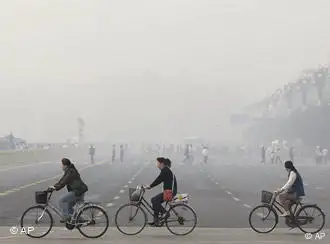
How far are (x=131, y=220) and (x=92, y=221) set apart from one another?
3.08 feet

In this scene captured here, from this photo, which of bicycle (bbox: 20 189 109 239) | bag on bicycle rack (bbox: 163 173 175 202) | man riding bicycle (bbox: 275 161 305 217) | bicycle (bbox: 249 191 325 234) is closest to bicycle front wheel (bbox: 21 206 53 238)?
bicycle (bbox: 20 189 109 239)

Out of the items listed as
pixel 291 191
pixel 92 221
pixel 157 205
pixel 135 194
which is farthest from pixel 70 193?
pixel 291 191

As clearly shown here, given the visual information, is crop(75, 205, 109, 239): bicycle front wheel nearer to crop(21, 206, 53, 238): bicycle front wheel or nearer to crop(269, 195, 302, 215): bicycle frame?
crop(21, 206, 53, 238): bicycle front wheel

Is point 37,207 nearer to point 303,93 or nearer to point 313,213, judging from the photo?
point 313,213

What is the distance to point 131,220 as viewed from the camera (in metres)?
14.1

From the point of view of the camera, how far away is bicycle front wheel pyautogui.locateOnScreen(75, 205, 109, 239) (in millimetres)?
13547

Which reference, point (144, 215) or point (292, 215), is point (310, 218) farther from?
point (144, 215)

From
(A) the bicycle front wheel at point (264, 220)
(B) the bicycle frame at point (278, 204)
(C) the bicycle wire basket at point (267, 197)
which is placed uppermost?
(C) the bicycle wire basket at point (267, 197)

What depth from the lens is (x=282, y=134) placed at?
121 m

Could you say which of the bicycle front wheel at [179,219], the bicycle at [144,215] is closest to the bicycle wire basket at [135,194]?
the bicycle at [144,215]

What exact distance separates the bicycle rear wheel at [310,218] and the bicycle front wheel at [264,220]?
1.65 ft

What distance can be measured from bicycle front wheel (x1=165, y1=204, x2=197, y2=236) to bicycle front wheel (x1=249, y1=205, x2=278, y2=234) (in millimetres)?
1301

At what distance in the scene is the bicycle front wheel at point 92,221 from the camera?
13.5 m

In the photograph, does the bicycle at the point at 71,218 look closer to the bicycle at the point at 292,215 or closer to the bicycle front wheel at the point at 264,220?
the bicycle front wheel at the point at 264,220
